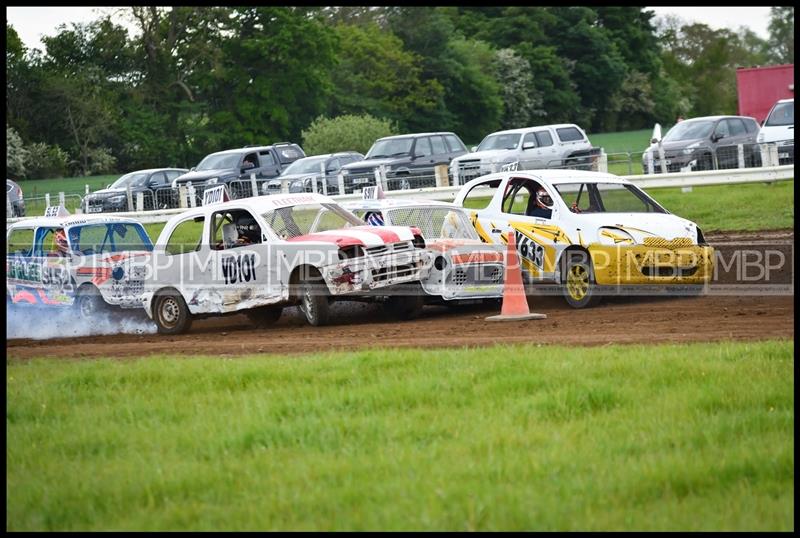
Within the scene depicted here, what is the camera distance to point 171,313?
1551 centimetres

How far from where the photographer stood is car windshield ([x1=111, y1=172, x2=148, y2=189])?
3447 cm

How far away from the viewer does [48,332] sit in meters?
16.4

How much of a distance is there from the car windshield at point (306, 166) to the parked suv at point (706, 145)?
8.92 meters

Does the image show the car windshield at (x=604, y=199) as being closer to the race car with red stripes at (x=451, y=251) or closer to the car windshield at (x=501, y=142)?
the race car with red stripes at (x=451, y=251)

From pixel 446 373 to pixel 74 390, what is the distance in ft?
10.0

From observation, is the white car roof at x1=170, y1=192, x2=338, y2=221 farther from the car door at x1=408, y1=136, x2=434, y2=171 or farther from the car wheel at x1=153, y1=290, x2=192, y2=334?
the car door at x1=408, y1=136, x2=434, y2=171

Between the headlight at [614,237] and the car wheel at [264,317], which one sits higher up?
the headlight at [614,237]

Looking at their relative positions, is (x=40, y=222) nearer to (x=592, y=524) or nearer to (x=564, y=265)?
(x=564, y=265)

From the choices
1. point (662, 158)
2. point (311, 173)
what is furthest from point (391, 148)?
point (662, 158)

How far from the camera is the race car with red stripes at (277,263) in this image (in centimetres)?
1439

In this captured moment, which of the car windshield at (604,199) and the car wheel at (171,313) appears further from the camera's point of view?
the car windshield at (604,199)

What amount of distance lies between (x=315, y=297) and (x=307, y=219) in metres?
1.25

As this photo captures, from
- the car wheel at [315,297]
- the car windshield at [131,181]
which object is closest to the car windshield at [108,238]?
the car wheel at [315,297]

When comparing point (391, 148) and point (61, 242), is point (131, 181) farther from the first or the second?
point (61, 242)
